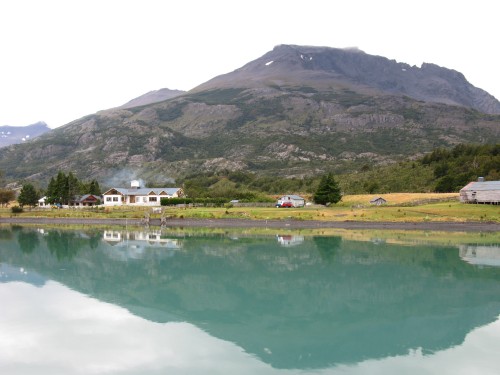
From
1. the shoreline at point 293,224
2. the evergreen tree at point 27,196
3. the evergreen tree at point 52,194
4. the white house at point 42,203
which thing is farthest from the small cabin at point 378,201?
the white house at point 42,203

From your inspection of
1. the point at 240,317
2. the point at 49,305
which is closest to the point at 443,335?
the point at 240,317

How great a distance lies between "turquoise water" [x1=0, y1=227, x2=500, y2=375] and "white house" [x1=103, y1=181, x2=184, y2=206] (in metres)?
48.9

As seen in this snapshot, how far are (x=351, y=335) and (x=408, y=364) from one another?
2.91 metres

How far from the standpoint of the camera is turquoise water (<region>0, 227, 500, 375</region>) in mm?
13523

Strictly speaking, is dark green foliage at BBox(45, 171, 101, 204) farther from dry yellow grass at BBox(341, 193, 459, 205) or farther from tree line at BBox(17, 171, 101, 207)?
dry yellow grass at BBox(341, 193, 459, 205)

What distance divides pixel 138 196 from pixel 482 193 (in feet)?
196

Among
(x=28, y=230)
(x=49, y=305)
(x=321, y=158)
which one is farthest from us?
(x=321, y=158)

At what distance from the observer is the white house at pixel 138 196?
8638 cm

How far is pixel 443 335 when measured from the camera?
16.0m

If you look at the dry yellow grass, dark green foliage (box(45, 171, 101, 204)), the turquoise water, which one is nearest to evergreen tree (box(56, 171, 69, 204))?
dark green foliage (box(45, 171, 101, 204))

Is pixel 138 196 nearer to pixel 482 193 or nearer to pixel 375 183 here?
pixel 375 183

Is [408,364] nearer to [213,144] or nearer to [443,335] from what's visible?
[443,335]

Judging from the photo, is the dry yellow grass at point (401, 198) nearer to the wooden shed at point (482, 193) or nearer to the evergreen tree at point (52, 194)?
the wooden shed at point (482, 193)

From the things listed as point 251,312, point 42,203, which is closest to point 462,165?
point 251,312
